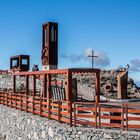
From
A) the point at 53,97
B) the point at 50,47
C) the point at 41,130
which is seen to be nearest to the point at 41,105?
the point at 41,130

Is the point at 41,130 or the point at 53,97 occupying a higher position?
the point at 53,97

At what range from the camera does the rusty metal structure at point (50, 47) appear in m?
24.6

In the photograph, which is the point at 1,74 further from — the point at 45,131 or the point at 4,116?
the point at 45,131

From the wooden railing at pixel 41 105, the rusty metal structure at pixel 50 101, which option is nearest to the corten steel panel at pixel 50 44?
the rusty metal structure at pixel 50 101

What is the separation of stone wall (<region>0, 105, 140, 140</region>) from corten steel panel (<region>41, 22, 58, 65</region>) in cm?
412

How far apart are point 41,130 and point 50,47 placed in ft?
26.2

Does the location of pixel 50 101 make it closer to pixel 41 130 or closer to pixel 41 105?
pixel 41 105

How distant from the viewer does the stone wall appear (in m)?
14.1

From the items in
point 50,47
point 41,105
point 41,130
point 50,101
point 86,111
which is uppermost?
point 50,47

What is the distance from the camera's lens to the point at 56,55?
24938 millimetres

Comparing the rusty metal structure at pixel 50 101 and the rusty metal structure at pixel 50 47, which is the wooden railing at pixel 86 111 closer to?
the rusty metal structure at pixel 50 101

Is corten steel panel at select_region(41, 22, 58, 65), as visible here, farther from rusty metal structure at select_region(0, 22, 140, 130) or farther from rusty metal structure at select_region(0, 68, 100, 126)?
rusty metal structure at select_region(0, 68, 100, 126)

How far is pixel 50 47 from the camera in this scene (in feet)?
81.3

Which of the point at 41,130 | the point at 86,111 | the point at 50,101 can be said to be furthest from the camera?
the point at 50,101
